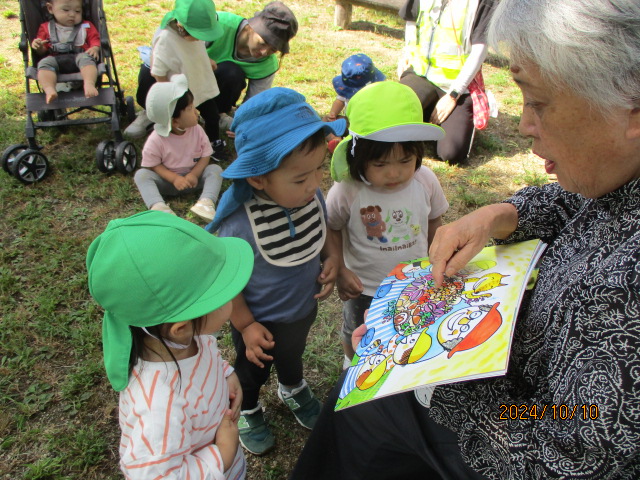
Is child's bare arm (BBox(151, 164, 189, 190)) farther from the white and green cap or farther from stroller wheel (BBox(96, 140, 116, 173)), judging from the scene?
the white and green cap

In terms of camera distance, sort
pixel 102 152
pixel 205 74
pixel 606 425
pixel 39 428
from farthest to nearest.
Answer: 1. pixel 205 74
2. pixel 102 152
3. pixel 39 428
4. pixel 606 425

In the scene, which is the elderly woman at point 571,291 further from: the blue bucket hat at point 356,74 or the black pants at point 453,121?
the blue bucket hat at point 356,74

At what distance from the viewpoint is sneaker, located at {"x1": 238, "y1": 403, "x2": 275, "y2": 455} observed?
2.22m

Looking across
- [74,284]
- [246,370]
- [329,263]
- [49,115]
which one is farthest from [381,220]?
[49,115]

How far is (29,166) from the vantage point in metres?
3.83

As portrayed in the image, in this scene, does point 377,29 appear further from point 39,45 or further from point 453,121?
point 39,45

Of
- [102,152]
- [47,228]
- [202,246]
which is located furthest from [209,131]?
[202,246]

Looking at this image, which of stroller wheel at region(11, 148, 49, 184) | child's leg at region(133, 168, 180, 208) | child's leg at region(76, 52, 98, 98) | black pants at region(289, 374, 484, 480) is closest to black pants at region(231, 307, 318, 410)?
black pants at region(289, 374, 484, 480)

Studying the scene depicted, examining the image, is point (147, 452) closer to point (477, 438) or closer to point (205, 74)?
point (477, 438)

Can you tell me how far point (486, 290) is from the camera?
1.26 metres

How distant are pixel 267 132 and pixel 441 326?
0.82m

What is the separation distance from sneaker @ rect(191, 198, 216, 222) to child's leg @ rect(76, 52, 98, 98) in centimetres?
139

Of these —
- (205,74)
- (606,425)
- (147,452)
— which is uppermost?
(606,425)

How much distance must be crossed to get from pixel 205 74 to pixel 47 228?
1.89 meters
